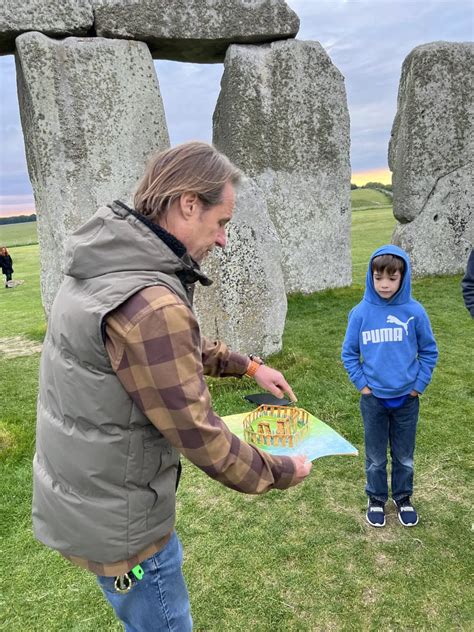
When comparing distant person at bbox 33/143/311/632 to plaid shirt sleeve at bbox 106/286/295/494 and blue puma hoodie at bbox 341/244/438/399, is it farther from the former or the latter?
blue puma hoodie at bbox 341/244/438/399

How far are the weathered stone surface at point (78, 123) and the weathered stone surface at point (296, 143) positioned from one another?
4.35 feet

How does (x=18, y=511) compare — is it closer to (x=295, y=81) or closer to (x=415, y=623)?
(x=415, y=623)

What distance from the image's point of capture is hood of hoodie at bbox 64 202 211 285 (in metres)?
1.05

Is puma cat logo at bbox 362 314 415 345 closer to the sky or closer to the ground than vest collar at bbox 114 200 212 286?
closer to the ground

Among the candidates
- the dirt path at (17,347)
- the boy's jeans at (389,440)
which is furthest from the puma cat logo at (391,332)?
the dirt path at (17,347)

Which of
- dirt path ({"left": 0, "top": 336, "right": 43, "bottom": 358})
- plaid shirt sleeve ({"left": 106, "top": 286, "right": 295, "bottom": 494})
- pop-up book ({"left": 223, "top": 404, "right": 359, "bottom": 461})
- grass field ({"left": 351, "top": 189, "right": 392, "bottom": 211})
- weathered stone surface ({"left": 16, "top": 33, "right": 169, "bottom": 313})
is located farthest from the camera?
grass field ({"left": 351, "top": 189, "right": 392, "bottom": 211})

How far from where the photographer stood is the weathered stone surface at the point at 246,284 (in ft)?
13.8

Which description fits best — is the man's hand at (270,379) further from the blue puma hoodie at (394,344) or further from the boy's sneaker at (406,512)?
the boy's sneaker at (406,512)

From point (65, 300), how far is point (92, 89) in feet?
15.2

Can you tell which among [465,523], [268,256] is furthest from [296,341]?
[465,523]

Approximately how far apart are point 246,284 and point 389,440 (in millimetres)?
2089

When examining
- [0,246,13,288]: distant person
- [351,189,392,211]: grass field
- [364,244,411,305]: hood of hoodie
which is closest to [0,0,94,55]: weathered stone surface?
[364,244,411,305]: hood of hoodie

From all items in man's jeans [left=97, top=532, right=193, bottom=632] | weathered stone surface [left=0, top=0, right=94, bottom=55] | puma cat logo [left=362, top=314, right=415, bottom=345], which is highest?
weathered stone surface [left=0, top=0, right=94, bottom=55]

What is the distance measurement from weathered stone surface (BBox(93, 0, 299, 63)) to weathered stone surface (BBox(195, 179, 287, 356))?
2220 millimetres
